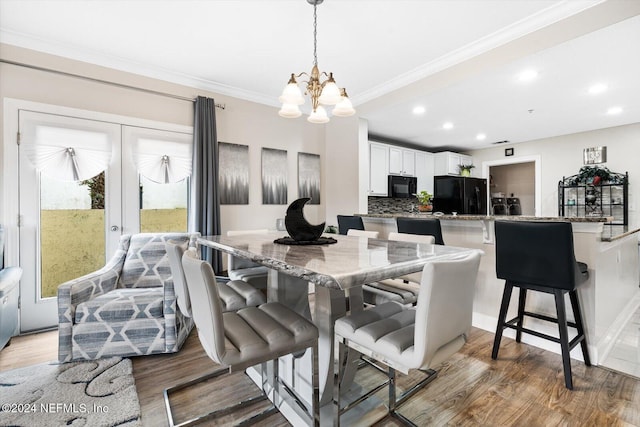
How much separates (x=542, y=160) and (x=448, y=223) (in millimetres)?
4190

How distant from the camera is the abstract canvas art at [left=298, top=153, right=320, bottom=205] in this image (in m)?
4.45

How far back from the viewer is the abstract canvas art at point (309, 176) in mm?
4453

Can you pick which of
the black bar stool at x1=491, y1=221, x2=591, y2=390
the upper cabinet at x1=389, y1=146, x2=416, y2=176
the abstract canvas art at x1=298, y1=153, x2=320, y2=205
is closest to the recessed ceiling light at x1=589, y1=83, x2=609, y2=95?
the black bar stool at x1=491, y1=221, x2=591, y2=390

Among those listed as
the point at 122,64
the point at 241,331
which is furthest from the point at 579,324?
the point at 122,64

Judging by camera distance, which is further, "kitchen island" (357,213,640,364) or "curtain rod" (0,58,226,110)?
"curtain rod" (0,58,226,110)

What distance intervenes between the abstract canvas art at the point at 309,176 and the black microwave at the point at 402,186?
1.45 m

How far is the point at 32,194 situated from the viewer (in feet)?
8.93

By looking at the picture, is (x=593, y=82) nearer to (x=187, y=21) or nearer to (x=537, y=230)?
(x=537, y=230)

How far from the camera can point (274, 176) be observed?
4.18m

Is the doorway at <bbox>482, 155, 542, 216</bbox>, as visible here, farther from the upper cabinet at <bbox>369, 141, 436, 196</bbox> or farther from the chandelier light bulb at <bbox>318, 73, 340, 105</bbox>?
the chandelier light bulb at <bbox>318, 73, 340, 105</bbox>

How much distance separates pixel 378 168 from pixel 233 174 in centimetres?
250

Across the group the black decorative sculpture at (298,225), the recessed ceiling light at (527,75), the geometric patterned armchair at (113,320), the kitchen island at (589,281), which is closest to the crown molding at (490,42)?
the recessed ceiling light at (527,75)

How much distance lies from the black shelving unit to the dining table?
480 cm

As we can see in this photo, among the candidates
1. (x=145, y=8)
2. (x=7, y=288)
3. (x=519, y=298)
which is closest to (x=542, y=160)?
(x=519, y=298)
